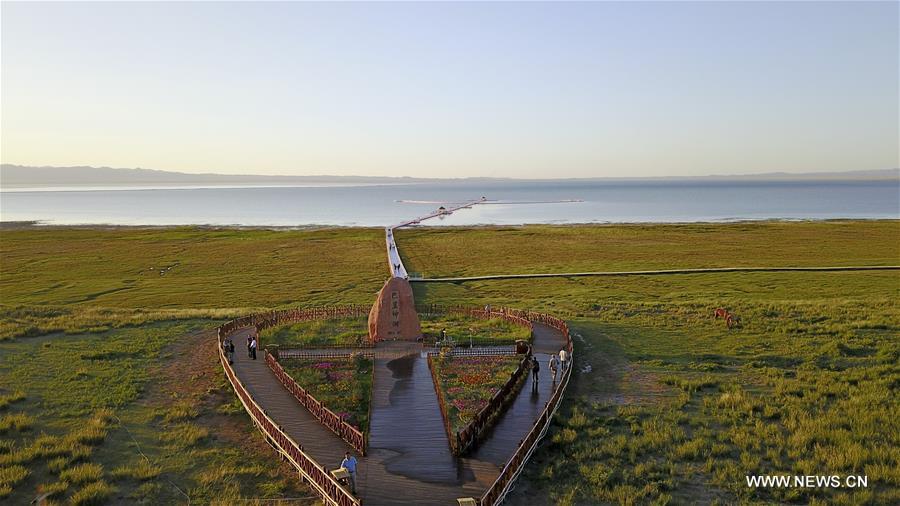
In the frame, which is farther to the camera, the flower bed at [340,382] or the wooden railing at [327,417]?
the flower bed at [340,382]

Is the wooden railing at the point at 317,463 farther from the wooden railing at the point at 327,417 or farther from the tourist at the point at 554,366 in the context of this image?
the wooden railing at the point at 327,417

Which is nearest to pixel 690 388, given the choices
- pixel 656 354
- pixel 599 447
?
pixel 656 354

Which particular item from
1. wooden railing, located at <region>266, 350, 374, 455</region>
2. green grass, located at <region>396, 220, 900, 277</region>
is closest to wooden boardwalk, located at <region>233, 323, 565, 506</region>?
wooden railing, located at <region>266, 350, 374, 455</region>

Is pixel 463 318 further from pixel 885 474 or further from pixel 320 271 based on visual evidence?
pixel 320 271

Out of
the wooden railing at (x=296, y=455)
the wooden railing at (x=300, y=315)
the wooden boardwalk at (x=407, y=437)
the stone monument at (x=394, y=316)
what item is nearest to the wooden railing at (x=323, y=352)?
the stone monument at (x=394, y=316)

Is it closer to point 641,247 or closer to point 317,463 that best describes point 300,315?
point 317,463

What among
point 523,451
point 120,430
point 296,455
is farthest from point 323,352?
point 523,451

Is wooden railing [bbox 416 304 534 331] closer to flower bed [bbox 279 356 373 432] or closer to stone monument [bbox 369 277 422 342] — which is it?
stone monument [bbox 369 277 422 342]
